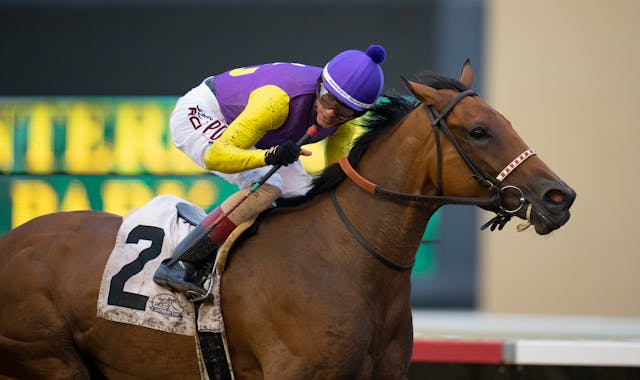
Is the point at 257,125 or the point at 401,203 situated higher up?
the point at 257,125

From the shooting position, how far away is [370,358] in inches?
130

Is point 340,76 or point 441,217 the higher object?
point 340,76

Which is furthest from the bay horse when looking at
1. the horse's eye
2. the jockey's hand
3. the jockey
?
the jockey's hand

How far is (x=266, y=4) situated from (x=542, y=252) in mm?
2835

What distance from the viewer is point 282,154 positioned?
332cm

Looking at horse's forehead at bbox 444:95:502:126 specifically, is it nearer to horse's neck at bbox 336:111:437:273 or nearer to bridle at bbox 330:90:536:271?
bridle at bbox 330:90:536:271

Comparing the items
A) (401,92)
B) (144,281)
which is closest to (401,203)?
(144,281)

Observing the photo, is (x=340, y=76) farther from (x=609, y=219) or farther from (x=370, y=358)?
(x=609, y=219)

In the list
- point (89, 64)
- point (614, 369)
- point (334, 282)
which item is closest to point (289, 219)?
point (334, 282)

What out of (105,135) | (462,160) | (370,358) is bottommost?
(105,135)

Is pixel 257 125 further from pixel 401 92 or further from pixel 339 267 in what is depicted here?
pixel 401 92

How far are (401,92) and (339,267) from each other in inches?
162

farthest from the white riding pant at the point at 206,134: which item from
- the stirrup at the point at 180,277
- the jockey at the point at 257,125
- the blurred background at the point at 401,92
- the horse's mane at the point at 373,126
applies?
the blurred background at the point at 401,92

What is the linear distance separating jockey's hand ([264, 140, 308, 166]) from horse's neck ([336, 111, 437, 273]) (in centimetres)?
31
